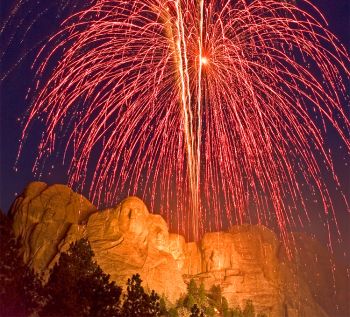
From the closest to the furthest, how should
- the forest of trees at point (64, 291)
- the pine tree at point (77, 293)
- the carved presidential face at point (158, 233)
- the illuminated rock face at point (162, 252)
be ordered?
1. the pine tree at point (77, 293)
2. the forest of trees at point (64, 291)
3. the illuminated rock face at point (162, 252)
4. the carved presidential face at point (158, 233)

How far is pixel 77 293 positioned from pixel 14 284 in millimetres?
2937

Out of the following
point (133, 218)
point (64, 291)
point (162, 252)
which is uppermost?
point (133, 218)

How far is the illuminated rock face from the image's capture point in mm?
40469

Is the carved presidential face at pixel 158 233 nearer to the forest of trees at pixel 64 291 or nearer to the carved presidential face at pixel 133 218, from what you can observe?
the carved presidential face at pixel 133 218

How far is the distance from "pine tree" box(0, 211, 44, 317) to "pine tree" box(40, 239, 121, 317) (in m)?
0.66

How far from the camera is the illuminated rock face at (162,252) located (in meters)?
40.5

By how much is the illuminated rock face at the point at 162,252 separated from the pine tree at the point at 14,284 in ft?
42.6

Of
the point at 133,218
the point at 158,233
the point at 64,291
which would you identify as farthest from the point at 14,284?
the point at 158,233

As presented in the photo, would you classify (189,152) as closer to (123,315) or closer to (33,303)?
(123,315)

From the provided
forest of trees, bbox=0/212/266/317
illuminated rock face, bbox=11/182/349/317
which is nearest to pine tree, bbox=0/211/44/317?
forest of trees, bbox=0/212/266/317

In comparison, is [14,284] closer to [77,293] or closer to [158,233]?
[77,293]

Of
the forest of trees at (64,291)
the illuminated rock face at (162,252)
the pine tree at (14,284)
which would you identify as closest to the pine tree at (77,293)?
the forest of trees at (64,291)

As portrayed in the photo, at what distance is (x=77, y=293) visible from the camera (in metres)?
25.1

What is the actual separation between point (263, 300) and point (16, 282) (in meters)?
27.3
